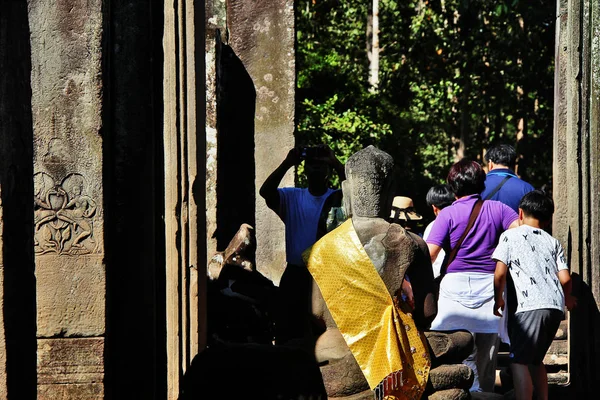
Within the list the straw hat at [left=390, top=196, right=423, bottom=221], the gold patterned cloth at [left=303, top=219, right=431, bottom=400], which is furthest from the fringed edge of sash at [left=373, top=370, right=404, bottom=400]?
the straw hat at [left=390, top=196, right=423, bottom=221]

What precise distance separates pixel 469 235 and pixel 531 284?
0.56 meters

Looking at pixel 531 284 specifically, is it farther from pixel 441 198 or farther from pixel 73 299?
pixel 73 299

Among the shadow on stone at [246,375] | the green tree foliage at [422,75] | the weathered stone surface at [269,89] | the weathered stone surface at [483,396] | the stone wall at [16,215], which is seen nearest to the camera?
the stone wall at [16,215]

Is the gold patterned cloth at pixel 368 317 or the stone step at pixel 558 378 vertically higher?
the gold patterned cloth at pixel 368 317

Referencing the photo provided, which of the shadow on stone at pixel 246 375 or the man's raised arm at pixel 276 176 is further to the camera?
the man's raised arm at pixel 276 176

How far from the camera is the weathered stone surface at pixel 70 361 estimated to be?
192 inches

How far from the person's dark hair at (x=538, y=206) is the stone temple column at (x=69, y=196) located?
107 inches

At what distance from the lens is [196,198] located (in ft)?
17.9

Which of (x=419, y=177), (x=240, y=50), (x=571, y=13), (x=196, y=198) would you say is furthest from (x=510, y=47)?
(x=196, y=198)

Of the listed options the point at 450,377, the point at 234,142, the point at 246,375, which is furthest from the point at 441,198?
the point at 246,375

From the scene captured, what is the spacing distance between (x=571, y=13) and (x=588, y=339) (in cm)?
221

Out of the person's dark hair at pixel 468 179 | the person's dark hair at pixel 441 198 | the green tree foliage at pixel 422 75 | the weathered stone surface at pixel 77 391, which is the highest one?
the green tree foliage at pixel 422 75

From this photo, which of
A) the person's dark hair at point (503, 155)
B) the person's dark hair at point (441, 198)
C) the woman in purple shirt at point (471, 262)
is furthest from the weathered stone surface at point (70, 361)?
the person's dark hair at point (503, 155)

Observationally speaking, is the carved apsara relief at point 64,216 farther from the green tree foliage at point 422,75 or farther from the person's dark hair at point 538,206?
the green tree foliage at point 422,75
